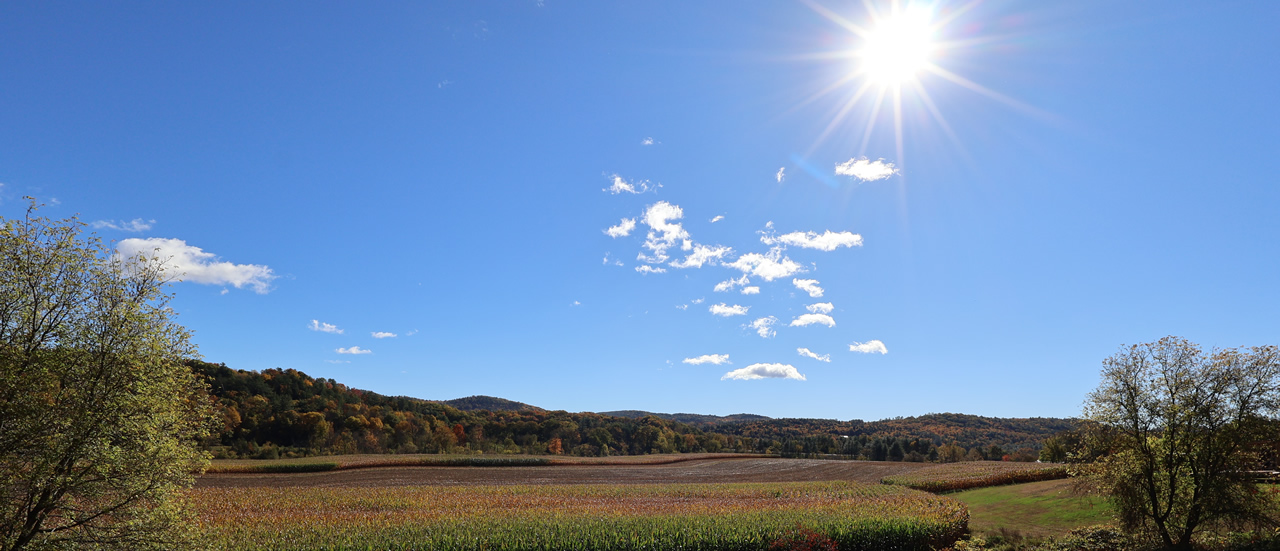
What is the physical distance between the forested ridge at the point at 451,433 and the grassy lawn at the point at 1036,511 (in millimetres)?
48372

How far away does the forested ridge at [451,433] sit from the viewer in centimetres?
8656

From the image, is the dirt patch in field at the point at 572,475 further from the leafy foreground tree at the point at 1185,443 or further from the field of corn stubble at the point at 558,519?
the leafy foreground tree at the point at 1185,443

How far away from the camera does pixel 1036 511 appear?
3116 cm

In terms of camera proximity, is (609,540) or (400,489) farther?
(400,489)

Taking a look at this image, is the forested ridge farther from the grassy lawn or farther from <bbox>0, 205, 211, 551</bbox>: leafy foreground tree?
A: <bbox>0, 205, 211, 551</bbox>: leafy foreground tree

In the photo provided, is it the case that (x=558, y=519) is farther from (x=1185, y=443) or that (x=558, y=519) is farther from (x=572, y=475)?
(x=572, y=475)

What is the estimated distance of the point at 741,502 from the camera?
36.1 m

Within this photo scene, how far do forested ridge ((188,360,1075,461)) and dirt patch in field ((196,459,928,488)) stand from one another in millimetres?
21065

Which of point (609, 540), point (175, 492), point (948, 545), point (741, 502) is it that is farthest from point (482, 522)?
point (948, 545)

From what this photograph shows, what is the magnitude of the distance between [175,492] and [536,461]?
55939 millimetres

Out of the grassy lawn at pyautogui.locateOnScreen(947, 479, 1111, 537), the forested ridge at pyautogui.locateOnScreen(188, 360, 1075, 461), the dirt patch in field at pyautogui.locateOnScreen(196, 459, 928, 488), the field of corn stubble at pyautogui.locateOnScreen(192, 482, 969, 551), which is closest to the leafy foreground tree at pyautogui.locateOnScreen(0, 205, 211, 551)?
the field of corn stubble at pyautogui.locateOnScreen(192, 482, 969, 551)

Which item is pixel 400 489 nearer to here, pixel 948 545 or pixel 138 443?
pixel 138 443

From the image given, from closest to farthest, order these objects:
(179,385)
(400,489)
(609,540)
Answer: (179,385) < (609,540) < (400,489)

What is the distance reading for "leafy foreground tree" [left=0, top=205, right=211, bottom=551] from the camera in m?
15.3
